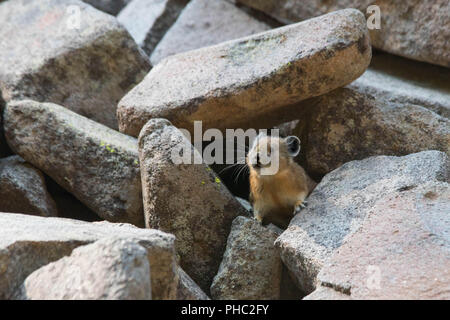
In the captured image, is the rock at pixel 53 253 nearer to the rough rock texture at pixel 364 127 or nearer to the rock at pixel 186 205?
the rock at pixel 186 205

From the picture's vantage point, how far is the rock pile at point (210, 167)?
3.48 metres

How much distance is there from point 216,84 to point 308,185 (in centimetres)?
159

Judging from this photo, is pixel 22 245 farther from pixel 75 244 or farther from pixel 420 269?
pixel 420 269

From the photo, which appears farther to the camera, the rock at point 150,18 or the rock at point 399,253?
the rock at point 150,18

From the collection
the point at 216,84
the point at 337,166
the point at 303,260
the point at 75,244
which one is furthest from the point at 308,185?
the point at 75,244

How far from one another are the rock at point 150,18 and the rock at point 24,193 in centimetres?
327

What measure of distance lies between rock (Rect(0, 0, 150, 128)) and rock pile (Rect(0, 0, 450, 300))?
18 millimetres

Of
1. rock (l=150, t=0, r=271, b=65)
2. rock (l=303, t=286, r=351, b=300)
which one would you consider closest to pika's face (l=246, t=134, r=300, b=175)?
rock (l=303, t=286, r=351, b=300)

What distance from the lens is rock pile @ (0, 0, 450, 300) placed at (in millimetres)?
3480

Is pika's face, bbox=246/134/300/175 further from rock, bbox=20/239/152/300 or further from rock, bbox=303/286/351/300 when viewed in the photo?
rock, bbox=20/239/152/300

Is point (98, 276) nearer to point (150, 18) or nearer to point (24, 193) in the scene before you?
point (24, 193)

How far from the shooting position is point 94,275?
303cm

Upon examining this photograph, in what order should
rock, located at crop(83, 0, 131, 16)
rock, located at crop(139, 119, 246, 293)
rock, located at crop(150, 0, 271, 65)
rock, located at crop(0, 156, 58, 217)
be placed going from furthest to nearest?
1. rock, located at crop(83, 0, 131, 16)
2. rock, located at crop(150, 0, 271, 65)
3. rock, located at crop(0, 156, 58, 217)
4. rock, located at crop(139, 119, 246, 293)

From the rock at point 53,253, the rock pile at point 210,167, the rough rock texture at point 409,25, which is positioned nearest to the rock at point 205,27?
the rock pile at point 210,167
